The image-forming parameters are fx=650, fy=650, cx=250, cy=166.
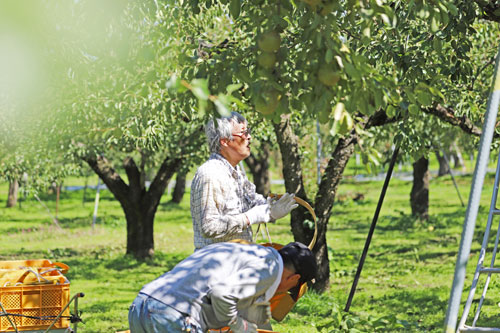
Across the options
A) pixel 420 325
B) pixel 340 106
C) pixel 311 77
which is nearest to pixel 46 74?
pixel 340 106

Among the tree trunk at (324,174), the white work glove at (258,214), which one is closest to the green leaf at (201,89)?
the white work glove at (258,214)

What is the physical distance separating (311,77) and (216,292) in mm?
882

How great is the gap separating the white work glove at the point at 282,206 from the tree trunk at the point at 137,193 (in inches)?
304

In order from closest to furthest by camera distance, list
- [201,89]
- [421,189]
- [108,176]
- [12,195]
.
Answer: [201,89] < [108,176] < [421,189] < [12,195]

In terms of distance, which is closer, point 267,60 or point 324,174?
point 267,60

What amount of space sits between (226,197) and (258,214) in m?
0.19

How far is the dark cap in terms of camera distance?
270cm

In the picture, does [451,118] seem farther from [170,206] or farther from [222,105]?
[170,206]

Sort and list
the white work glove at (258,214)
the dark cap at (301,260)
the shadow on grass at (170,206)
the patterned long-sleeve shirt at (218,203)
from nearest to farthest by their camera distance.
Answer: the dark cap at (301,260) → the patterned long-sleeve shirt at (218,203) → the white work glove at (258,214) → the shadow on grass at (170,206)

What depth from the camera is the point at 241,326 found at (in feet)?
8.51

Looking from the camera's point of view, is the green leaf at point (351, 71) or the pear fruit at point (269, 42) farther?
the pear fruit at point (269, 42)

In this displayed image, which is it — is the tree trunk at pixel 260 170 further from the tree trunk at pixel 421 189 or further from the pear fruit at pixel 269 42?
the pear fruit at pixel 269 42

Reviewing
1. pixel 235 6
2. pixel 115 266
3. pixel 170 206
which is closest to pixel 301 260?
pixel 235 6

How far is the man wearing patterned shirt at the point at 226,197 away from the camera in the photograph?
3.30m
